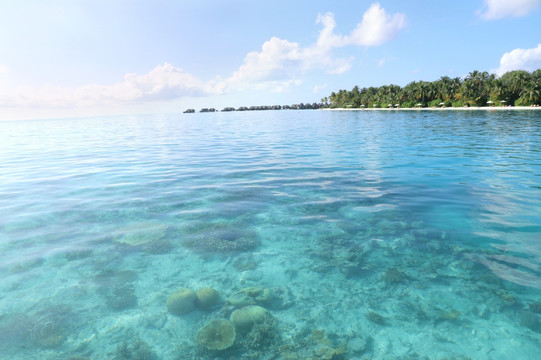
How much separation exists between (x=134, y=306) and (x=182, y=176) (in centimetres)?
1083

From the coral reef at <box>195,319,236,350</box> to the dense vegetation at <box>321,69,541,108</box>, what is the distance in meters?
105

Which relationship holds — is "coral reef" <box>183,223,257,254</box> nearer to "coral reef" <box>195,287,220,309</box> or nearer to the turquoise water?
the turquoise water

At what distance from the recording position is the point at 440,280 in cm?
602

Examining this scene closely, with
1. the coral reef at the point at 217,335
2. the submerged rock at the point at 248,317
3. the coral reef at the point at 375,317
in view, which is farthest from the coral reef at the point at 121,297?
the coral reef at the point at 375,317

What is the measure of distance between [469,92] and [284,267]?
116m

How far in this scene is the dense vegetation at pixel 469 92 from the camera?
3253 inches

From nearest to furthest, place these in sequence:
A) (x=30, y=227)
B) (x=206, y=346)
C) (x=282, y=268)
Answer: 1. (x=206, y=346)
2. (x=282, y=268)
3. (x=30, y=227)

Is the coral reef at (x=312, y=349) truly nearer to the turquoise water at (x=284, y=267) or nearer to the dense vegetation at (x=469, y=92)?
the turquoise water at (x=284, y=267)

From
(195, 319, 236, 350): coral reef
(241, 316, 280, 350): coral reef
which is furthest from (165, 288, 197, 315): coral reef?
(241, 316, 280, 350): coral reef

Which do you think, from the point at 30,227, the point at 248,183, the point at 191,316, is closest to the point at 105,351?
the point at 191,316

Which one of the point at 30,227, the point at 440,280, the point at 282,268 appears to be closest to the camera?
the point at 440,280

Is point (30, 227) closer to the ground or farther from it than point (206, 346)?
farther from it

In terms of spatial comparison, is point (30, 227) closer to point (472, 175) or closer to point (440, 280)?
point (440, 280)

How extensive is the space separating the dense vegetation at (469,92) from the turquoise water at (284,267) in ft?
314
